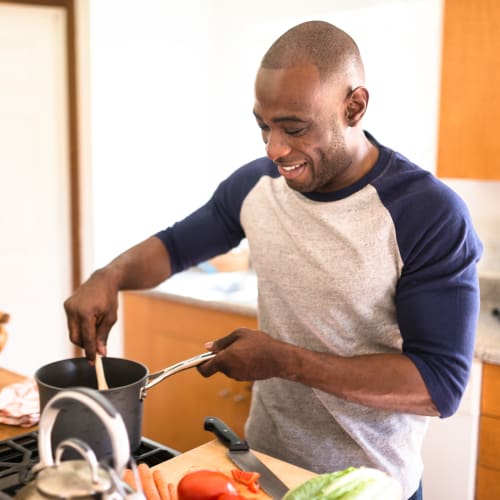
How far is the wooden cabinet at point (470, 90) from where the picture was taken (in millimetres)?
2152

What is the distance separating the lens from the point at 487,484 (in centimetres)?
205

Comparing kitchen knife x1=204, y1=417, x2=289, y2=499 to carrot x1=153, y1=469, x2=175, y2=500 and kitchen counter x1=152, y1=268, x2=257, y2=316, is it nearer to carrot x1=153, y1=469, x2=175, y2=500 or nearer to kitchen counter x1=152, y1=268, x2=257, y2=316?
carrot x1=153, y1=469, x2=175, y2=500

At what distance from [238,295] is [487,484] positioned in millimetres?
1026

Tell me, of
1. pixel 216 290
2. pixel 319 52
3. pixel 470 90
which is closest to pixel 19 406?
pixel 319 52

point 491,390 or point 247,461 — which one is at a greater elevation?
point 247,461

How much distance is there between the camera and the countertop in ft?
6.71

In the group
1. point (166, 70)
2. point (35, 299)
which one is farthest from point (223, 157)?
point (35, 299)

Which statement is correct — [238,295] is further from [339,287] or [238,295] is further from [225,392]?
[339,287]

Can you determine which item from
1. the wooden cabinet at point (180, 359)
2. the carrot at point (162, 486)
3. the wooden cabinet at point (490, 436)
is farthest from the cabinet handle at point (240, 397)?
the carrot at point (162, 486)

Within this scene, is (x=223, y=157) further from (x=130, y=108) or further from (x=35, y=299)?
(x=35, y=299)

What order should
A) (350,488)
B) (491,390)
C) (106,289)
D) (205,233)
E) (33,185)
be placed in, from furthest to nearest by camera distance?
(33,185)
(491,390)
(205,233)
(106,289)
(350,488)

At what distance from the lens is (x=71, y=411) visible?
3.22 ft

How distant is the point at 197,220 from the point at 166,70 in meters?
1.55

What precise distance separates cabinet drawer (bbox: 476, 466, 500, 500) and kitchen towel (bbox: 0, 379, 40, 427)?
4.13ft
